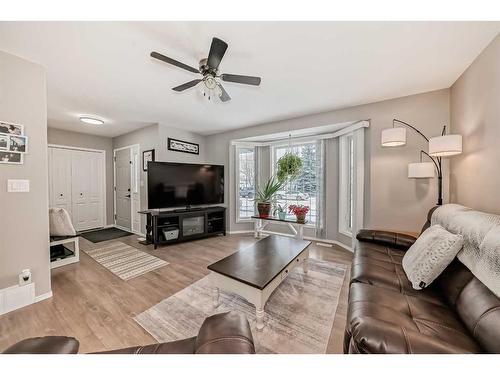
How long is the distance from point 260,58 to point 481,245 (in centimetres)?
207

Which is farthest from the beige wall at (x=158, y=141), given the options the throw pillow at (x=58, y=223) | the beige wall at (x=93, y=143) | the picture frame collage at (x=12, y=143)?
the picture frame collage at (x=12, y=143)

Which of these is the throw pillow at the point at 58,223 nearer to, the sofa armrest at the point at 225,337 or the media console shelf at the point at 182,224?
the media console shelf at the point at 182,224

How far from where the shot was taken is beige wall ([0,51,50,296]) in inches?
67.0

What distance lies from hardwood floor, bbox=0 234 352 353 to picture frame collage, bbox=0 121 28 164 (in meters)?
1.34

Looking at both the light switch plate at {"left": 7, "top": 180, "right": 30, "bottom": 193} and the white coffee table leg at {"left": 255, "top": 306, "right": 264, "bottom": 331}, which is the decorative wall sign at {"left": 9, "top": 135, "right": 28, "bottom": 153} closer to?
the light switch plate at {"left": 7, "top": 180, "right": 30, "bottom": 193}

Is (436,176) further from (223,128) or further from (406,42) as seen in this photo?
(223,128)

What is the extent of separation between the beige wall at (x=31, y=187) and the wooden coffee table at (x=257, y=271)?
1702 millimetres

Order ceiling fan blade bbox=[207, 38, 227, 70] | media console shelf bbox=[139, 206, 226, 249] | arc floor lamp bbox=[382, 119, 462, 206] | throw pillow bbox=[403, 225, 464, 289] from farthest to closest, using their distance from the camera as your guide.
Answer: media console shelf bbox=[139, 206, 226, 249] → arc floor lamp bbox=[382, 119, 462, 206] → ceiling fan blade bbox=[207, 38, 227, 70] → throw pillow bbox=[403, 225, 464, 289]

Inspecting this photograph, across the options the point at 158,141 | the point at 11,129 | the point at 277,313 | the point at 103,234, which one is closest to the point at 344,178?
the point at 277,313

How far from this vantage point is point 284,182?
407cm

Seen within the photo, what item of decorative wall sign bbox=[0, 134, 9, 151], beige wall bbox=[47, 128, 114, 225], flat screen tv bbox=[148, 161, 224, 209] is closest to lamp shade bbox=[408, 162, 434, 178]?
flat screen tv bbox=[148, 161, 224, 209]

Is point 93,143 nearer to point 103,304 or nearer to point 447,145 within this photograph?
point 103,304
